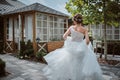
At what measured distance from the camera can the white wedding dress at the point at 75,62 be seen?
16.7 ft

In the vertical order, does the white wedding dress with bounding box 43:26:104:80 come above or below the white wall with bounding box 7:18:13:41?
below

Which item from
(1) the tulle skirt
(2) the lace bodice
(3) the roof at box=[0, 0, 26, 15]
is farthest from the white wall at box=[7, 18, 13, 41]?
(2) the lace bodice

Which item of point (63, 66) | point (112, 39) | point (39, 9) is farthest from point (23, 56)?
point (112, 39)

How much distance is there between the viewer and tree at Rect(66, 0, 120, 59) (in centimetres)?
980

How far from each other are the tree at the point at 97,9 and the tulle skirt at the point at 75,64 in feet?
16.2

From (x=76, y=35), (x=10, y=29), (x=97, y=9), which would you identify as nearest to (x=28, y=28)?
(x=10, y=29)

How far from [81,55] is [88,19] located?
18.6 ft

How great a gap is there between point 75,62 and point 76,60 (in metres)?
0.06

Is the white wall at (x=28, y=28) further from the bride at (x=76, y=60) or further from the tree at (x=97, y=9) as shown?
the bride at (x=76, y=60)

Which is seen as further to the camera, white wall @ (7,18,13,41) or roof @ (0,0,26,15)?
roof @ (0,0,26,15)

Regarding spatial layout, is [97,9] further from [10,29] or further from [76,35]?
[10,29]

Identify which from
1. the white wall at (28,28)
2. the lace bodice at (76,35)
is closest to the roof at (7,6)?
the white wall at (28,28)

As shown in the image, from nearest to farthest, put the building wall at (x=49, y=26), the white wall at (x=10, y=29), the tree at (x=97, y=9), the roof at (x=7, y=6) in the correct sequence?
the tree at (x=97, y=9) < the building wall at (x=49, y=26) < the white wall at (x=10, y=29) < the roof at (x=7, y=6)

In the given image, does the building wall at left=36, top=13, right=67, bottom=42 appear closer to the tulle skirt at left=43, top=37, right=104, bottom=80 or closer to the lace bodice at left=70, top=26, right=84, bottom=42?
the tulle skirt at left=43, top=37, right=104, bottom=80
